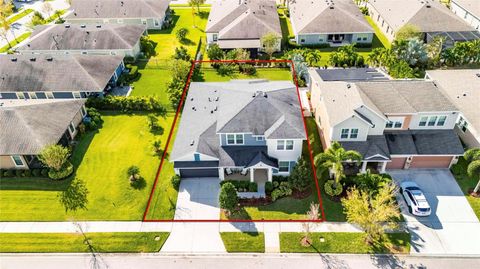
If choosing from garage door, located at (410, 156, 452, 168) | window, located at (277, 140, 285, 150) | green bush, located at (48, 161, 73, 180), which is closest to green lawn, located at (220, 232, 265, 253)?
window, located at (277, 140, 285, 150)

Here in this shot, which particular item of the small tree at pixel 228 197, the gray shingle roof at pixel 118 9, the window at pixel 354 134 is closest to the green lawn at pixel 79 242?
the small tree at pixel 228 197

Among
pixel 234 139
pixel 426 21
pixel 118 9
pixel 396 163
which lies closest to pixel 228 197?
pixel 234 139

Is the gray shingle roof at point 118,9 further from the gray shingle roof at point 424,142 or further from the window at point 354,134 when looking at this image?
the gray shingle roof at point 424,142

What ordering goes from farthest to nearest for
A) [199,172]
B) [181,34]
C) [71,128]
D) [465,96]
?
[181,34]
[71,128]
[465,96]
[199,172]

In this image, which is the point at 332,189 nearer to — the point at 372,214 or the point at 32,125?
the point at 372,214

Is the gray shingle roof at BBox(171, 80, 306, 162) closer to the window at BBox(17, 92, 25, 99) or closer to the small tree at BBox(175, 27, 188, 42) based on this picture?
the window at BBox(17, 92, 25, 99)

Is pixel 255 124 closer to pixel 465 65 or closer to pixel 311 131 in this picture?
pixel 311 131
